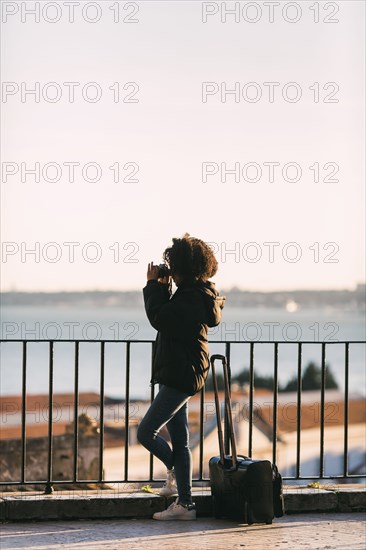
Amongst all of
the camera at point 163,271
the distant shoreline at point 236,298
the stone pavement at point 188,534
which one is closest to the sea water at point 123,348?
the distant shoreline at point 236,298

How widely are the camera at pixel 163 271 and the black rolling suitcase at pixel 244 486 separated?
0.62 meters

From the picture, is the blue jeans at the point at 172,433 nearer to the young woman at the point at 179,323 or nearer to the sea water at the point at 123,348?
the young woman at the point at 179,323

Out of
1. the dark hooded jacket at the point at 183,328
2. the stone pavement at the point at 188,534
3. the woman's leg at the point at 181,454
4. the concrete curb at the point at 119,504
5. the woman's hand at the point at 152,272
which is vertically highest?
the woman's hand at the point at 152,272

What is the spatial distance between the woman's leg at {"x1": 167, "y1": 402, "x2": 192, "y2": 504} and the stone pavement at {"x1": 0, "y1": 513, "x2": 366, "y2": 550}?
0.67 ft

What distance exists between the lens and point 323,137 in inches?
2635

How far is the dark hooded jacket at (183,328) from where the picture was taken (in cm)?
687

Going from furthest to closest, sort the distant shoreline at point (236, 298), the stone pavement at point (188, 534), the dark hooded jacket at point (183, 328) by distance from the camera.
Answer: the distant shoreline at point (236, 298) → the dark hooded jacket at point (183, 328) → the stone pavement at point (188, 534)

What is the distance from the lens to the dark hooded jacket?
6.87 metres

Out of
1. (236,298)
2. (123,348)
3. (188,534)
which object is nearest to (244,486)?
(188,534)

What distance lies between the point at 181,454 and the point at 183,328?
34.0 inches

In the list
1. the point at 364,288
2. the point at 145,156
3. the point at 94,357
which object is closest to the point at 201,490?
the point at 145,156

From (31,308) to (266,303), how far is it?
21299 millimetres

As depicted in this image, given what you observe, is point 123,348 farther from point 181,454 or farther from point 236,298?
point 181,454

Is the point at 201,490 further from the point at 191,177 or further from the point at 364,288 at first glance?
the point at 364,288
